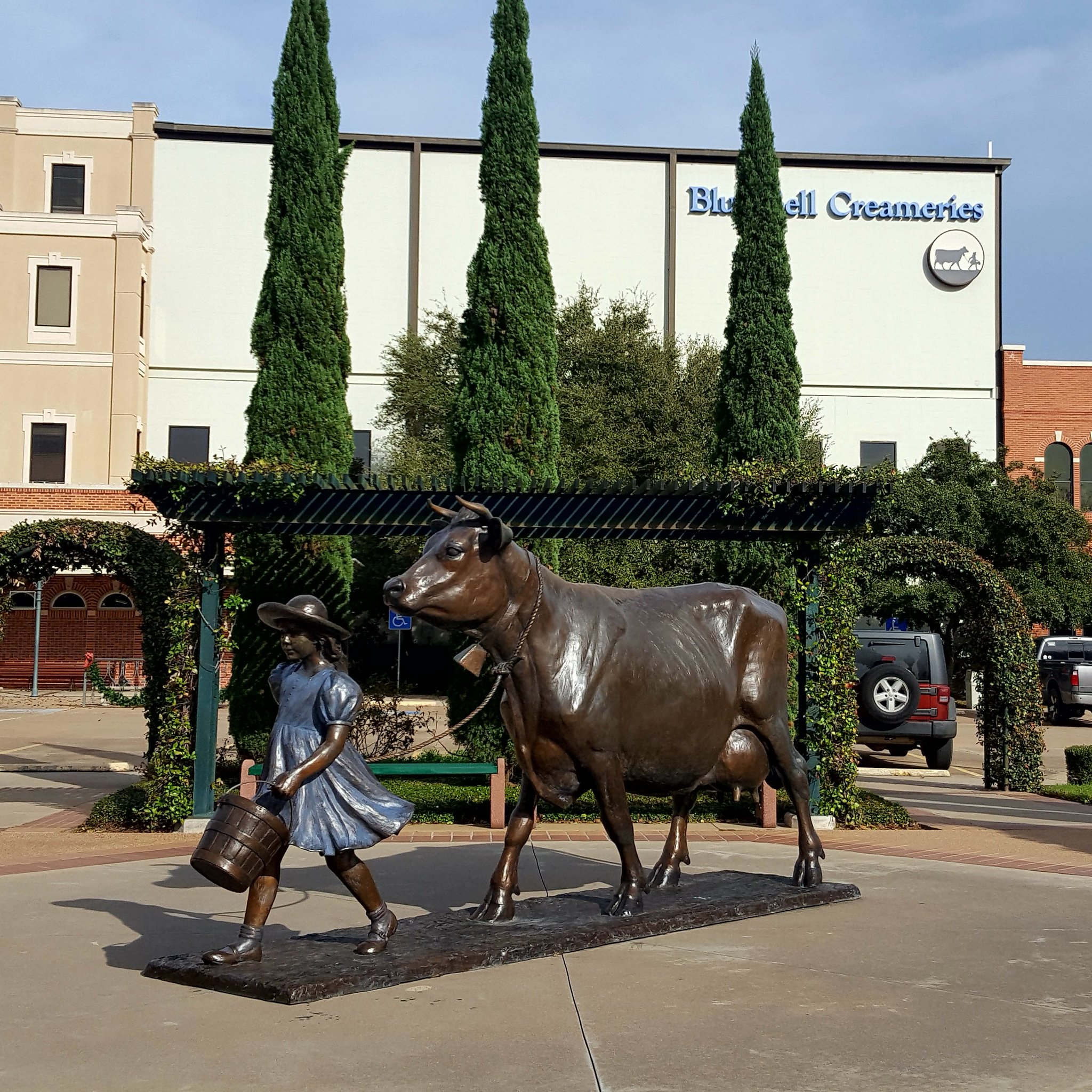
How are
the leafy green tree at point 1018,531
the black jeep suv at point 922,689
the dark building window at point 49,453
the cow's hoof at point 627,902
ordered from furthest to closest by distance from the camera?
the dark building window at point 49,453 → the leafy green tree at point 1018,531 → the black jeep suv at point 922,689 → the cow's hoof at point 627,902

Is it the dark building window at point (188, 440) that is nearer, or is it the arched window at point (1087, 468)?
the dark building window at point (188, 440)

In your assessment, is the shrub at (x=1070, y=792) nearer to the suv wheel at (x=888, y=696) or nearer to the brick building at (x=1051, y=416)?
the suv wheel at (x=888, y=696)

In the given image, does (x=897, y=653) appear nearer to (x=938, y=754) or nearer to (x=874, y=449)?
(x=938, y=754)

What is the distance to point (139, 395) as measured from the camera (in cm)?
3428

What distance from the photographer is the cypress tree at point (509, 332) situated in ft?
45.9

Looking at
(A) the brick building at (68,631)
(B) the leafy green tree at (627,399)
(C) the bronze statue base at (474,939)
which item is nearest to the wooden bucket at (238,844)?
(C) the bronze statue base at (474,939)

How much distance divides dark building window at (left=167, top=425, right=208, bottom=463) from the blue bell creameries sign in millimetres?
15974

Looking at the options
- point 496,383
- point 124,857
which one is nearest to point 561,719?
point 124,857

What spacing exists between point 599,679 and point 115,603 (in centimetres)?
2969

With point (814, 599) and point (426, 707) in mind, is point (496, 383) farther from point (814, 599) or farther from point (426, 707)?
point (426, 707)

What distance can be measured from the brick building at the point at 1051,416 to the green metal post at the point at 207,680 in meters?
31.5

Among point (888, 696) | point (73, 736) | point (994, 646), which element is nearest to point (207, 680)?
point (888, 696)

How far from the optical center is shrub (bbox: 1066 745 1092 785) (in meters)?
15.3

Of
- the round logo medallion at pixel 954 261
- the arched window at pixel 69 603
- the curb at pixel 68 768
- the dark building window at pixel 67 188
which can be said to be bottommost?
the curb at pixel 68 768
